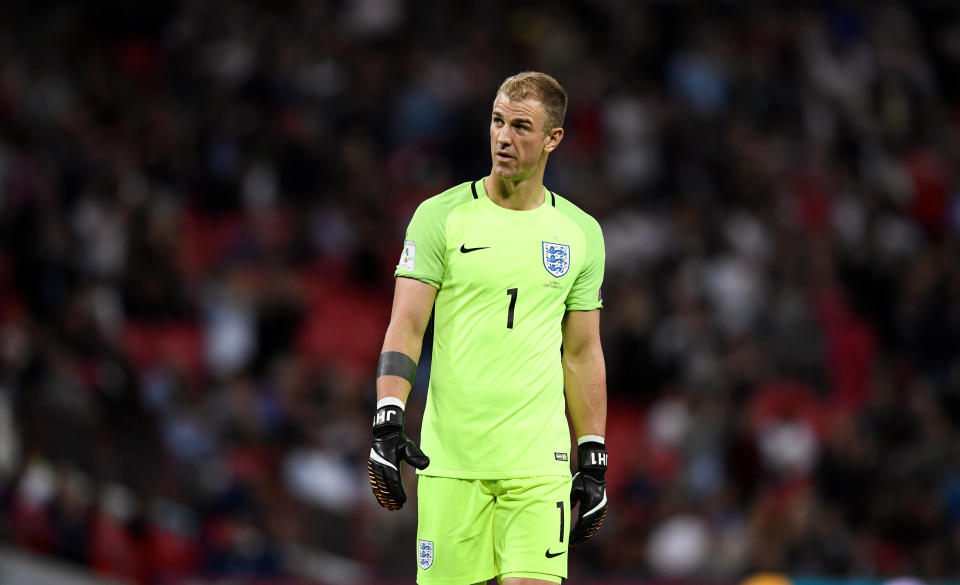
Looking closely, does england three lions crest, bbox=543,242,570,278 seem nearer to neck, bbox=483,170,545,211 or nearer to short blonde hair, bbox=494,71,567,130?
neck, bbox=483,170,545,211

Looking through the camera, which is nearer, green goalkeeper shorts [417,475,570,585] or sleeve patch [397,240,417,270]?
green goalkeeper shorts [417,475,570,585]

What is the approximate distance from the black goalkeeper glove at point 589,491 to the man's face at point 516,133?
1204 millimetres

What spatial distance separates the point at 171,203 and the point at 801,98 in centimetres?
737

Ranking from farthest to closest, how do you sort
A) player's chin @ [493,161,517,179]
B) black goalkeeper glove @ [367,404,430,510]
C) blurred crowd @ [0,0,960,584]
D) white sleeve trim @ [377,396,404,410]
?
blurred crowd @ [0,0,960,584], player's chin @ [493,161,517,179], white sleeve trim @ [377,396,404,410], black goalkeeper glove @ [367,404,430,510]

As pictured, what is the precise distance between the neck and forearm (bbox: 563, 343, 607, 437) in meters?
0.66

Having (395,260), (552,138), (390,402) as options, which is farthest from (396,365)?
(395,260)

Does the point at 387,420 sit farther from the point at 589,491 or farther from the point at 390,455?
the point at 589,491

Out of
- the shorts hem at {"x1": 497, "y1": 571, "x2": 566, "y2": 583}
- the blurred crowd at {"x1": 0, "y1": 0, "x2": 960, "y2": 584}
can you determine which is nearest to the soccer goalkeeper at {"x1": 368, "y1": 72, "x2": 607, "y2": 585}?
the shorts hem at {"x1": 497, "y1": 571, "x2": 566, "y2": 583}

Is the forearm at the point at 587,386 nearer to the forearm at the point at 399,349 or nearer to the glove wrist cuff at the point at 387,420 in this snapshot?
the forearm at the point at 399,349

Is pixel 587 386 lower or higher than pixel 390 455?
higher

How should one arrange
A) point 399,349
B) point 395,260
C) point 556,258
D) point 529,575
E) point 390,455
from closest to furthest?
point 390,455 < point 529,575 < point 399,349 < point 556,258 < point 395,260

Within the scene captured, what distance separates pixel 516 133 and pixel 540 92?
0.20m

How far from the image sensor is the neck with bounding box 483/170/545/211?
5.75m

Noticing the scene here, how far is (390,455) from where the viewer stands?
17.5ft
